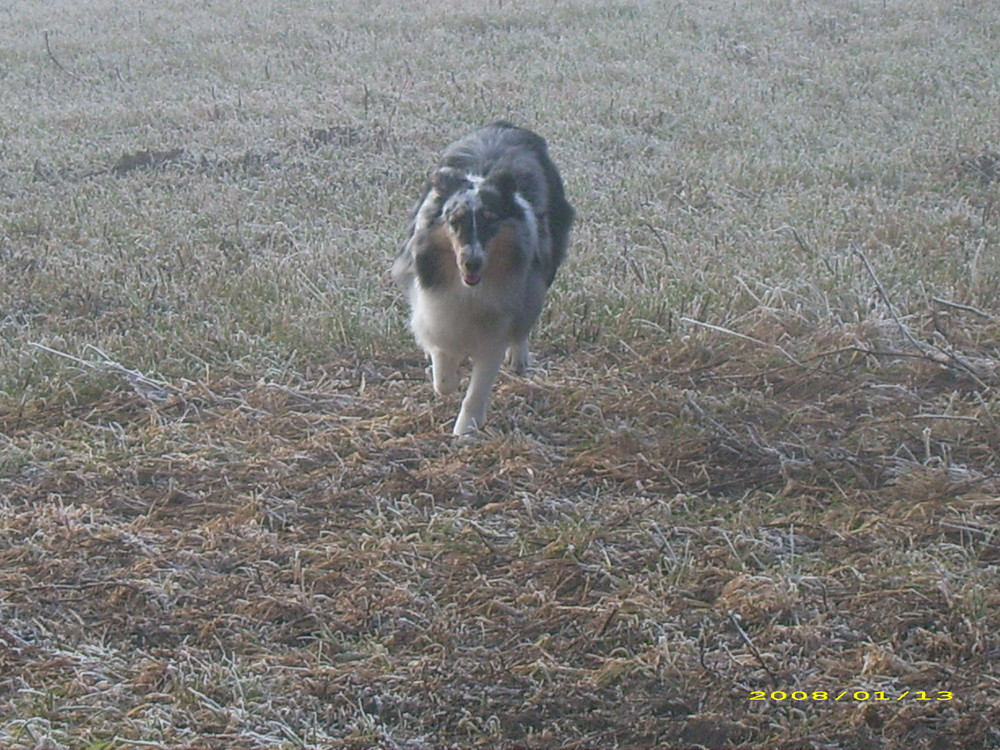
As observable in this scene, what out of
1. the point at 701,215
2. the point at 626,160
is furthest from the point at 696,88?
the point at 701,215

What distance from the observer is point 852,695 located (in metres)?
3.15

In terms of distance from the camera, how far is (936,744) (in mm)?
2973

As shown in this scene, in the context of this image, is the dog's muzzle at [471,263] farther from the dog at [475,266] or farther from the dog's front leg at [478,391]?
the dog's front leg at [478,391]

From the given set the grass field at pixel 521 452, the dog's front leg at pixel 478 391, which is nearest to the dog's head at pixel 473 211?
the dog's front leg at pixel 478 391

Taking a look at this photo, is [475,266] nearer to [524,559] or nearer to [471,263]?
[471,263]

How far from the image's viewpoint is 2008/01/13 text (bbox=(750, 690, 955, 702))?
122 inches

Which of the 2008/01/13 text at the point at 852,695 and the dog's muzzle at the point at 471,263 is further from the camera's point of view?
the dog's muzzle at the point at 471,263

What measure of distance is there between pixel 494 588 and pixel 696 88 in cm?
793

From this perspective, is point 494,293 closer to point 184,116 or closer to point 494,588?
point 494,588

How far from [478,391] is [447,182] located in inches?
33.6

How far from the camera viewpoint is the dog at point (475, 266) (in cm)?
452
